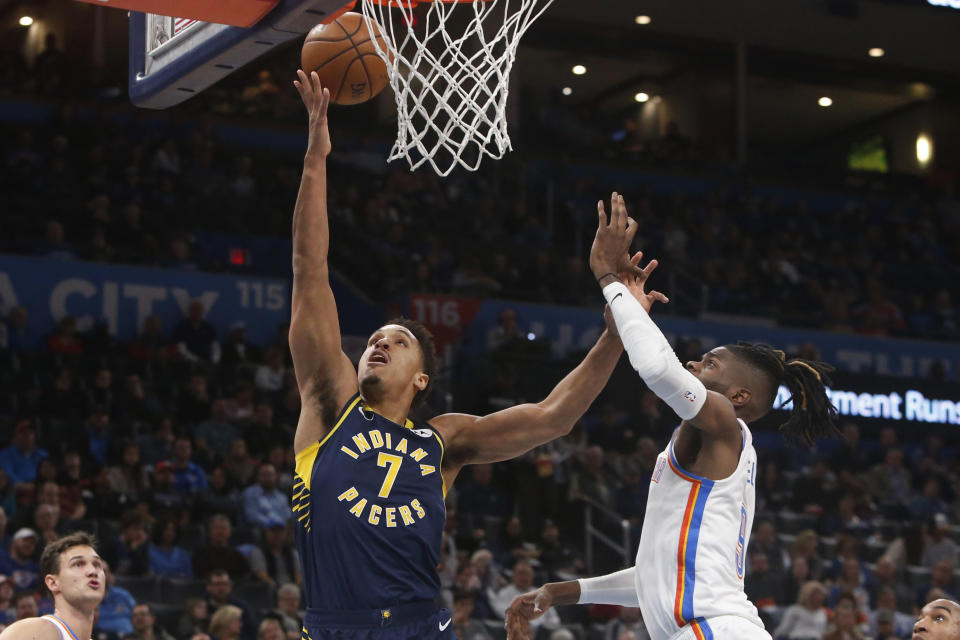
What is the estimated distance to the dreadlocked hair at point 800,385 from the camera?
4582mm

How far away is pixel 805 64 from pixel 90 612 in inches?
768

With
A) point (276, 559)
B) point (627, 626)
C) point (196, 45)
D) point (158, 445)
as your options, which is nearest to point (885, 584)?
point (627, 626)

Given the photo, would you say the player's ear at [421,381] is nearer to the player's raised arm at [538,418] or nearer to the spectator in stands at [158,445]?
the player's raised arm at [538,418]

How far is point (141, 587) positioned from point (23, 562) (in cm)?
86

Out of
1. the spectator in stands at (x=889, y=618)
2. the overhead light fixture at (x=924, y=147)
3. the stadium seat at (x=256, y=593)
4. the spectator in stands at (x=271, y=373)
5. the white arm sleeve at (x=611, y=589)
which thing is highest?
the overhead light fixture at (x=924, y=147)

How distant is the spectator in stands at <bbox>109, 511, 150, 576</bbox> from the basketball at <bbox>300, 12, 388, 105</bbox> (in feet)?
17.8

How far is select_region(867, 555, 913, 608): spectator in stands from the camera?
40.3ft

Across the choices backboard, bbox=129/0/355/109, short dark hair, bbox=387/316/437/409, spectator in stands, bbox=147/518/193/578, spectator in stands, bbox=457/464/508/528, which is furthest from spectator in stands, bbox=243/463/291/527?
short dark hair, bbox=387/316/437/409

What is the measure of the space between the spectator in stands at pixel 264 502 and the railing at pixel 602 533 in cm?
283

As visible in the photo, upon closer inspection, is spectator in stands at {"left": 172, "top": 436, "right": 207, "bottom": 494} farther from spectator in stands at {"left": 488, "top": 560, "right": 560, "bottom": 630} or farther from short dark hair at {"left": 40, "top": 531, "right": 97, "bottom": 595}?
short dark hair at {"left": 40, "top": 531, "right": 97, "bottom": 595}

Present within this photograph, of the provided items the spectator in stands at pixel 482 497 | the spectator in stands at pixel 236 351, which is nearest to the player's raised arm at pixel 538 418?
the spectator in stands at pixel 482 497

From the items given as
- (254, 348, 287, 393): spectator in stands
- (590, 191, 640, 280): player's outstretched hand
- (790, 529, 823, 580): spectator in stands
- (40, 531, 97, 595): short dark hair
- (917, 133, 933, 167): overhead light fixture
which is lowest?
(790, 529, 823, 580): spectator in stands

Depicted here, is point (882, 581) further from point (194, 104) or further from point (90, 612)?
point (194, 104)

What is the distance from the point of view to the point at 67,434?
36.9 feet
